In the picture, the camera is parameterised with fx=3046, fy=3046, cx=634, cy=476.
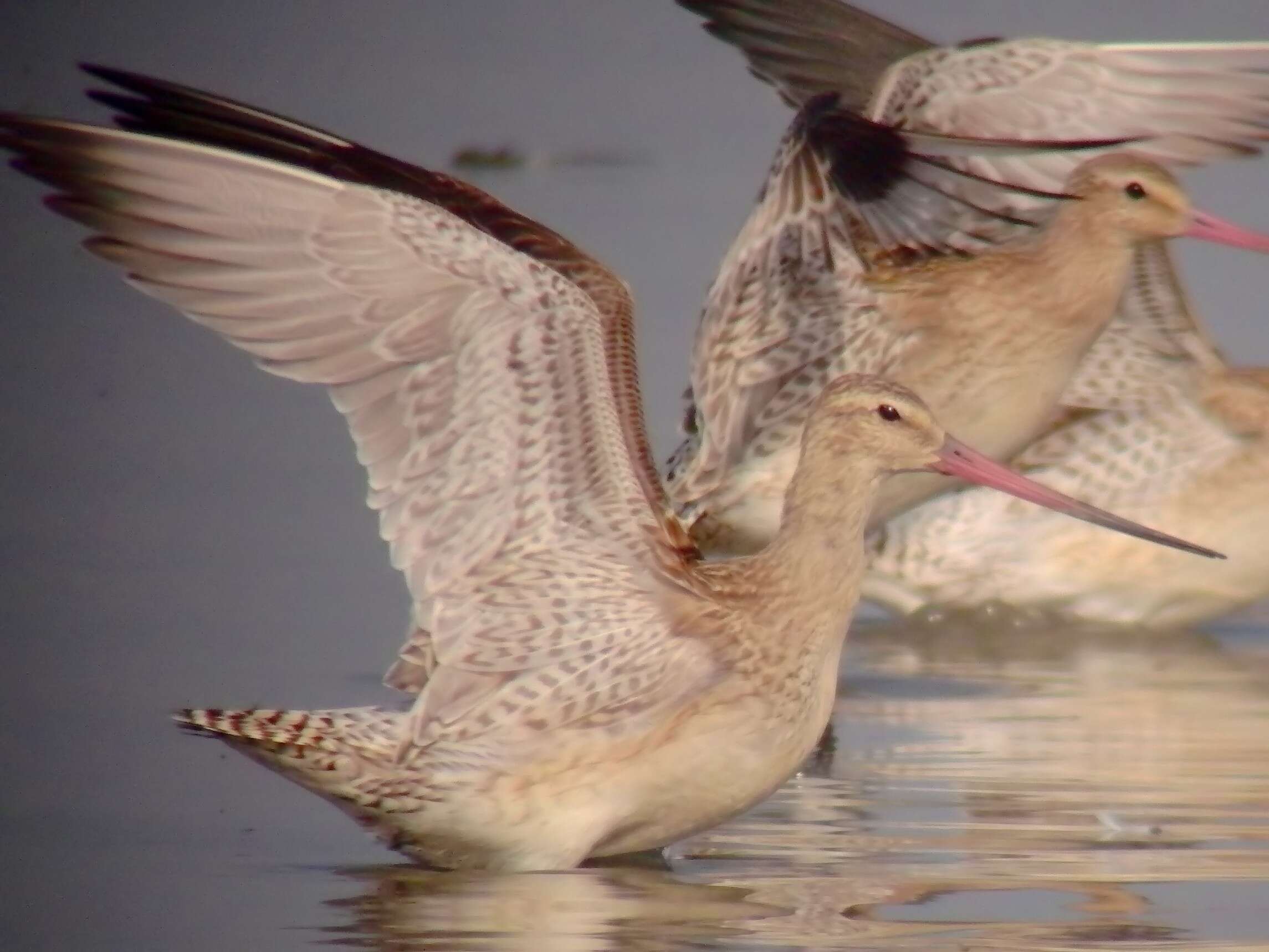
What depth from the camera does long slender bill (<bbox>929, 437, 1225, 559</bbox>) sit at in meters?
6.25

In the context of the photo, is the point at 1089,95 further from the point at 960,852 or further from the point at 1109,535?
the point at 960,852

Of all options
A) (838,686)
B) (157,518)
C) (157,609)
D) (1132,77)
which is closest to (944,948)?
(838,686)

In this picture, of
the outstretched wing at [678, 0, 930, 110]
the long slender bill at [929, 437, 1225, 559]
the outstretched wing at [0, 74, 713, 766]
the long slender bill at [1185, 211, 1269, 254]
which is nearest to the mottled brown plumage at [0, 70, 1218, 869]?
the outstretched wing at [0, 74, 713, 766]

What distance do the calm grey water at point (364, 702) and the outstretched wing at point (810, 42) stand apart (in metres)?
0.99

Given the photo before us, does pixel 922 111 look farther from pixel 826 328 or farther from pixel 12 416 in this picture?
pixel 12 416

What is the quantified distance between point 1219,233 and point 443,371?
3.22m

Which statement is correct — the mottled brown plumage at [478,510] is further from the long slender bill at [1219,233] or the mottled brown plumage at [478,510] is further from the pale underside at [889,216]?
the long slender bill at [1219,233]

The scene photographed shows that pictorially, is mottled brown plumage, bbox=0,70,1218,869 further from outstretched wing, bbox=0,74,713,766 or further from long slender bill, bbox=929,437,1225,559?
long slender bill, bbox=929,437,1225,559

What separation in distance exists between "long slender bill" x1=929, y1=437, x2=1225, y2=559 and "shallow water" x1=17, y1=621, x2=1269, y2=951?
53 centimetres

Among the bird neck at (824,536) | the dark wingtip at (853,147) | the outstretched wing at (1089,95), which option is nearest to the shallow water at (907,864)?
the bird neck at (824,536)

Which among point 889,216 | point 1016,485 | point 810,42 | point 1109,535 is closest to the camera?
point 1016,485

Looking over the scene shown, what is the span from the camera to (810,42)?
9.45 m

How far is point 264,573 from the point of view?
7871mm

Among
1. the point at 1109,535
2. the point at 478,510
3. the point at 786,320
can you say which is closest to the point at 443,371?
the point at 478,510
